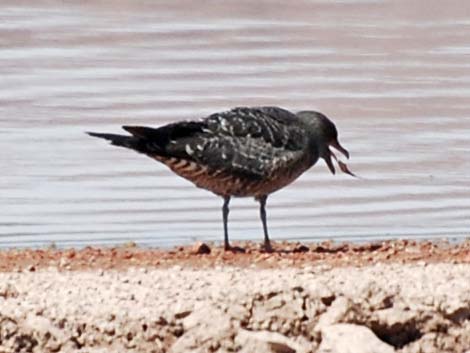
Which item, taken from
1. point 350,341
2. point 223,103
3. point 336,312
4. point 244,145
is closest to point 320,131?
point 244,145

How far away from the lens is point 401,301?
8984 millimetres

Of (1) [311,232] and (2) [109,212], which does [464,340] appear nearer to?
(1) [311,232]

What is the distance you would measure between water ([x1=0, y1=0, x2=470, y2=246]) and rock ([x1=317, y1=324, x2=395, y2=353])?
310 cm

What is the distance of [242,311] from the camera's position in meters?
8.84

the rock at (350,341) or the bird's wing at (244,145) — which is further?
the bird's wing at (244,145)

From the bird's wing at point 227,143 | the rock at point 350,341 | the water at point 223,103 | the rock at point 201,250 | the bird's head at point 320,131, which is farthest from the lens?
the water at point 223,103

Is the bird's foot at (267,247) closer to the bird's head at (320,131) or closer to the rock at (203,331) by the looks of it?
the bird's head at (320,131)

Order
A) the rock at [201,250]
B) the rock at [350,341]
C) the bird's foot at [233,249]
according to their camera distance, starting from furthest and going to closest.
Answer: the bird's foot at [233,249]
the rock at [201,250]
the rock at [350,341]

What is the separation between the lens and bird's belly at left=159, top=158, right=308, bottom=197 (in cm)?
1109

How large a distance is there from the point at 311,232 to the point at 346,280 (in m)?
3.01

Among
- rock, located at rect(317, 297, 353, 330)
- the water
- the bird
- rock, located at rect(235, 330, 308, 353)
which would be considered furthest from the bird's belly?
rock, located at rect(235, 330, 308, 353)

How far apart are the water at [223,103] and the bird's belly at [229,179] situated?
0.75 meters

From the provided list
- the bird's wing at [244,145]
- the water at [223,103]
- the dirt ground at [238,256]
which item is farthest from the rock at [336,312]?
the water at [223,103]

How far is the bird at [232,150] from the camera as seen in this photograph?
11047 millimetres
